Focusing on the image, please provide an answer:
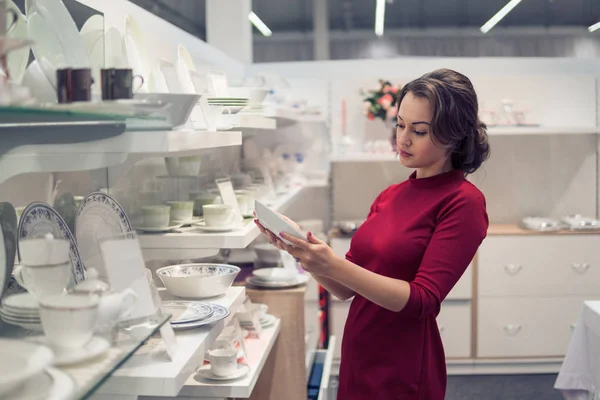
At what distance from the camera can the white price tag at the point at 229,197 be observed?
7.02 feet

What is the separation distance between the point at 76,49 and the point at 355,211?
3706mm

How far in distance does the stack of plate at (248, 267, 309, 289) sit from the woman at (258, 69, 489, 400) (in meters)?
0.89

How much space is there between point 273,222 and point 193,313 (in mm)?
290

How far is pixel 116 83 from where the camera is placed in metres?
1.03

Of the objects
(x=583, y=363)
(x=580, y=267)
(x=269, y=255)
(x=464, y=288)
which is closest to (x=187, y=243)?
(x=269, y=255)

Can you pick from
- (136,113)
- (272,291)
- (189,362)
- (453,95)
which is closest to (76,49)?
(136,113)

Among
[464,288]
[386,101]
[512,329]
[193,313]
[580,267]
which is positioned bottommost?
[512,329]

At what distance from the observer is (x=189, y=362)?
138 cm

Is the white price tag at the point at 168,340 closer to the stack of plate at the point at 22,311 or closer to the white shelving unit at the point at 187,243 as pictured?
the stack of plate at the point at 22,311

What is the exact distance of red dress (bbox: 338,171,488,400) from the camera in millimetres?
1812

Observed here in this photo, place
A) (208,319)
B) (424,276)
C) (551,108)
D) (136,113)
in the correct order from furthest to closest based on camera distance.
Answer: (551,108) < (424,276) < (208,319) < (136,113)

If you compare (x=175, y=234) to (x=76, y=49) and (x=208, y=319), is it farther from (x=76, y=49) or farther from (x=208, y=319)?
(x=76, y=49)

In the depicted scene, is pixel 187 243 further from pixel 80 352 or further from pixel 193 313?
pixel 80 352

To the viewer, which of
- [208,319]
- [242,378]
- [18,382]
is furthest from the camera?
[242,378]
